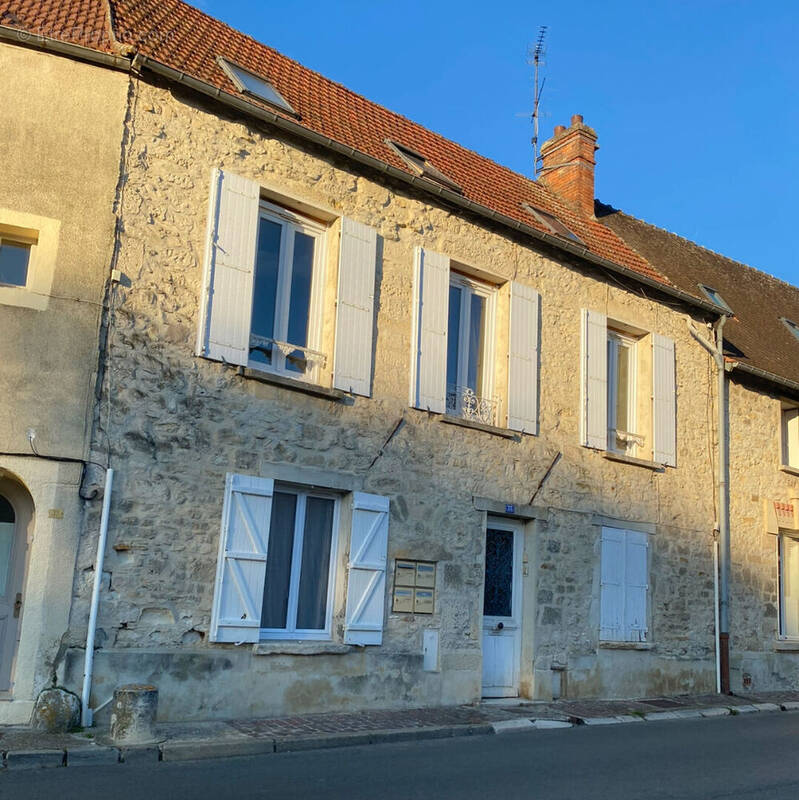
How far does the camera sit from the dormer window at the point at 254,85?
9.60 meters

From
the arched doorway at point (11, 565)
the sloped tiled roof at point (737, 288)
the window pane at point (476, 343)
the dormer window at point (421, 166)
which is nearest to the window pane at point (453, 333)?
the window pane at point (476, 343)

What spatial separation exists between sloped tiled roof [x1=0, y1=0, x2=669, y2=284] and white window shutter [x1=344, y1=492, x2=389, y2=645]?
3.70 metres

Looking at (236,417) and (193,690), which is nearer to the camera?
(193,690)

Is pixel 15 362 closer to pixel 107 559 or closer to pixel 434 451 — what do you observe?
pixel 107 559

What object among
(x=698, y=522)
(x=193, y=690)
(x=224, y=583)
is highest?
(x=698, y=522)

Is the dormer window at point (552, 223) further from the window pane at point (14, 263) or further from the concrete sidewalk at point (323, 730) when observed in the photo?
the window pane at point (14, 263)

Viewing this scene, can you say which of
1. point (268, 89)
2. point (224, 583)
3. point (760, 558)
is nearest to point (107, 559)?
point (224, 583)

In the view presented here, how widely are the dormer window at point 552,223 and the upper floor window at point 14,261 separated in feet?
21.3

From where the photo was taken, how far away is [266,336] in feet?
29.6

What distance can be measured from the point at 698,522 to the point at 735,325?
13.5 feet

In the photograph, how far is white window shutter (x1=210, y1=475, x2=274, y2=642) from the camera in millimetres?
8047

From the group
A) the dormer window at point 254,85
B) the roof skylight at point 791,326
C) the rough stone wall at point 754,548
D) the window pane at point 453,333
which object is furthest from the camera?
the roof skylight at point 791,326

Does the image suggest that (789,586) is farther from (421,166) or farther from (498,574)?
(421,166)

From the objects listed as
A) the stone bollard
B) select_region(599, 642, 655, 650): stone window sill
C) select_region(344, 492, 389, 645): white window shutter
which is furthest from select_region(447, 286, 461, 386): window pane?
the stone bollard
